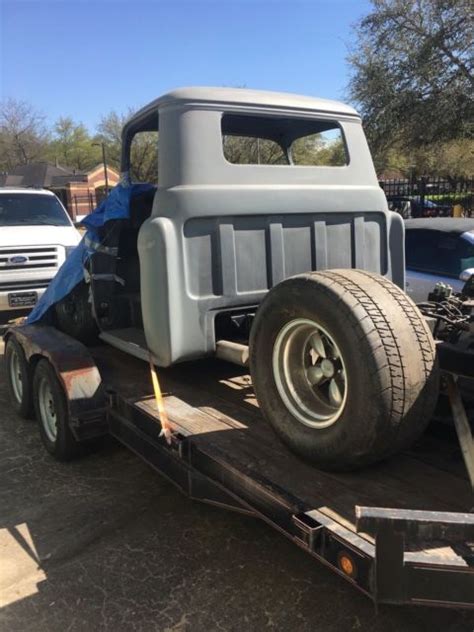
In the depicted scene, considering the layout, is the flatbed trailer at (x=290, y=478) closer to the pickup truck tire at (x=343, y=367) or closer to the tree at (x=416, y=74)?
the pickup truck tire at (x=343, y=367)

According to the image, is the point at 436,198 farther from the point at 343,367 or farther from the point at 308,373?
the point at 343,367

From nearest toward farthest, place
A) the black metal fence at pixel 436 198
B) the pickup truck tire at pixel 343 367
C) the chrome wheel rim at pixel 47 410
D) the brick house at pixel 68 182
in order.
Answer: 1. the pickup truck tire at pixel 343 367
2. the chrome wheel rim at pixel 47 410
3. the black metal fence at pixel 436 198
4. the brick house at pixel 68 182

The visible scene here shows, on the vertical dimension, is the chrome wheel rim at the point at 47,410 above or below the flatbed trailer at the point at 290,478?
below

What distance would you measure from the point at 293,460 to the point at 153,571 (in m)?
1.03

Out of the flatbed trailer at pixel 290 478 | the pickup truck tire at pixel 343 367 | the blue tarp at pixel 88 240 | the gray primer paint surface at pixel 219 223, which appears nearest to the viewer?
the flatbed trailer at pixel 290 478

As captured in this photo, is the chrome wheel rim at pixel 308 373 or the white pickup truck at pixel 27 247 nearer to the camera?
the chrome wheel rim at pixel 308 373

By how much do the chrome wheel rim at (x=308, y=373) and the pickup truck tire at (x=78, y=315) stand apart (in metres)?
2.51

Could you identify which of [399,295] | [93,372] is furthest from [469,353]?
[93,372]

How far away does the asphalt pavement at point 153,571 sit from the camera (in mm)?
2691

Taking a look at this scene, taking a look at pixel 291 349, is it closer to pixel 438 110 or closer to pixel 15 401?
pixel 15 401

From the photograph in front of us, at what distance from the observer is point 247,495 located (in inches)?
102

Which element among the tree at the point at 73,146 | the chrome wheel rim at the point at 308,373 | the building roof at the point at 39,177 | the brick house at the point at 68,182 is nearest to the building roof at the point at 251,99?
the chrome wheel rim at the point at 308,373

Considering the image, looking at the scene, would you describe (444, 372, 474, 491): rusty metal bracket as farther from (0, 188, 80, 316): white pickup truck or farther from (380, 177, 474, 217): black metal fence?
(380, 177, 474, 217): black metal fence

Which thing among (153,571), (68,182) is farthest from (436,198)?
(68,182)
